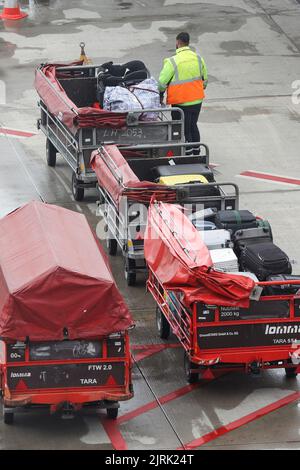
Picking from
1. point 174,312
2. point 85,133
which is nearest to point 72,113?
point 85,133

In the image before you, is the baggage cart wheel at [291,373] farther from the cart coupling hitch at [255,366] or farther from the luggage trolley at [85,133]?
the luggage trolley at [85,133]

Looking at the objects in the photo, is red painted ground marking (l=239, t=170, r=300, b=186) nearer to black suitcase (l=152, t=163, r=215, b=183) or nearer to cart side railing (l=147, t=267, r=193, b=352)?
black suitcase (l=152, t=163, r=215, b=183)

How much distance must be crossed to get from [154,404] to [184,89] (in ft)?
27.0

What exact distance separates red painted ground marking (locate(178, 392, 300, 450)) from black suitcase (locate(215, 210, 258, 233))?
8.57ft

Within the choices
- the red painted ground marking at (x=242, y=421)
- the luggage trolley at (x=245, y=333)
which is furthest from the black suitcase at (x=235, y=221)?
the red painted ground marking at (x=242, y=421)

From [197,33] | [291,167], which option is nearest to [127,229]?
[291,167]

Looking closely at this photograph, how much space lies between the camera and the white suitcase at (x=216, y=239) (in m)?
15.2

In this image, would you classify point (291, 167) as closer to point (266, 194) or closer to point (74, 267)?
point (266, 194)

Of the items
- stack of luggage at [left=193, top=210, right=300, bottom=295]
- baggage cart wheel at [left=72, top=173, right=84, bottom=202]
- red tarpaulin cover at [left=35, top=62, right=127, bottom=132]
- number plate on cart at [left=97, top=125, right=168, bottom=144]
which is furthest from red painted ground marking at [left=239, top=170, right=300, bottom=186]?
stack of luggage at [left=193, top=210, right=300, bottom=295]

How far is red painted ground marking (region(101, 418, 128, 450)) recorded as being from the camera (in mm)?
12797

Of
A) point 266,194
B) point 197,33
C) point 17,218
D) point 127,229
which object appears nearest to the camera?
point 17,218

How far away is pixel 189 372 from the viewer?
14.0 metres

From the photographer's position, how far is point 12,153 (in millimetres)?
22078
